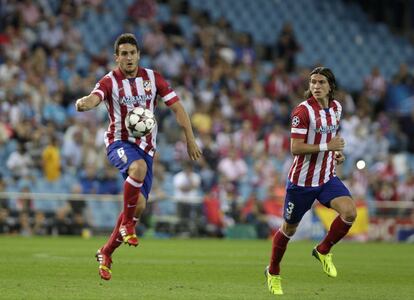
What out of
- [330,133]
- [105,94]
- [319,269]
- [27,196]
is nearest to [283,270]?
[319,269]

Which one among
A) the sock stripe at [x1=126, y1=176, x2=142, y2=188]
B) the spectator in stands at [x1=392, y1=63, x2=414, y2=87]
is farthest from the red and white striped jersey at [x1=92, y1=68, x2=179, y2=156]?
the spectator in stands at [x1=392, y1=63, x2=414, y2=87]

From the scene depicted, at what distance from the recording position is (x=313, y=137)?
10383 mm

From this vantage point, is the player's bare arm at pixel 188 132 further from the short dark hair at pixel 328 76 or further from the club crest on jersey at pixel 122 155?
the short dark hair at pixel 328 76

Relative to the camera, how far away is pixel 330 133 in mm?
10445

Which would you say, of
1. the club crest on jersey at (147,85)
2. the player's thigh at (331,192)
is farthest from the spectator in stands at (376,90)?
the club crest on jersey at (147,85)

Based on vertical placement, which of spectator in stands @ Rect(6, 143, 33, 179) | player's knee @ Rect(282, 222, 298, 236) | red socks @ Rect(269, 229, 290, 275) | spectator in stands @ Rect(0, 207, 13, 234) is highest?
player's knee @ Rect(282, 222, 298, 236)

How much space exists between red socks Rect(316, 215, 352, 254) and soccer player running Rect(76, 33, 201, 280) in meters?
1.64

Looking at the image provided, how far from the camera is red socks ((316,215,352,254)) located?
10.4m

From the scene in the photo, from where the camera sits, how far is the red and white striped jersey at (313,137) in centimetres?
1027

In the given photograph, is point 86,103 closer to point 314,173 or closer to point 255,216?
point 314,173

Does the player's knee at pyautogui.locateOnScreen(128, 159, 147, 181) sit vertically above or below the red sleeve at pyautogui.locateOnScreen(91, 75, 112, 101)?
below

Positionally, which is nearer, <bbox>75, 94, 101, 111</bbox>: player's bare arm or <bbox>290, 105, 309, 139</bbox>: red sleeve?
<bbox>75, 94, 101, 111</bbox>: player's bare arm

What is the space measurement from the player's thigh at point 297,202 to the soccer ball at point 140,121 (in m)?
1.56

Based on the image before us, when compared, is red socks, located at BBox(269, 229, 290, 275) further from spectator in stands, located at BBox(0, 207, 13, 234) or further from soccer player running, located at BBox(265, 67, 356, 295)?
spectator in stands, located at BBox(0, 207, 13, 234)
